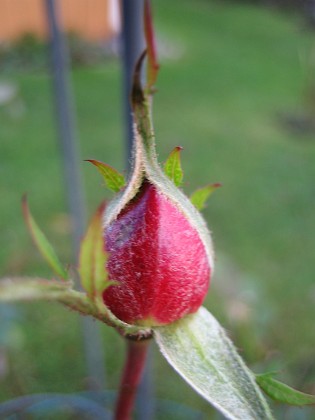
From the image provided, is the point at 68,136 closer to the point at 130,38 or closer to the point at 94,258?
the point at 130,38

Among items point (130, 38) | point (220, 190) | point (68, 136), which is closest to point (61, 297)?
point (130, 38)

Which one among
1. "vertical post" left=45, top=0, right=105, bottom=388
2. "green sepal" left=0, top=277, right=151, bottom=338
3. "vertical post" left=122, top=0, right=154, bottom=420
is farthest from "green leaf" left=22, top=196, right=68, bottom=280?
"vertical post" left=45, top=0, right=105, bottom=388

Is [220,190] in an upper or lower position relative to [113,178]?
lower

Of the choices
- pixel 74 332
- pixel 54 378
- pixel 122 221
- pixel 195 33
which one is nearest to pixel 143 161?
pixel 122 221

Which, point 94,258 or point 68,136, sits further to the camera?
point 68,136

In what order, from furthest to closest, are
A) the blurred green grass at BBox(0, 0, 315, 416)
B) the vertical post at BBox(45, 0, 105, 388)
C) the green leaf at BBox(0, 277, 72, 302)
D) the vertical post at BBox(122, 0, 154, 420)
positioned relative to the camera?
the blurred green grass at BBox(0, 0, 315, 416), the vertical post at BBox(45, 0, 105, 388), the vertical post at BBox(122, 0, 154, 420), the green leaf at BBox(0, 277, 72, 302)

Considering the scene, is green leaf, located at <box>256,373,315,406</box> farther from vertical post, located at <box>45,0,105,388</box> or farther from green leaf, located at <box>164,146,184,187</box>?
vertical post, located at <box>45,0,105,388</box>
